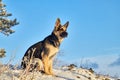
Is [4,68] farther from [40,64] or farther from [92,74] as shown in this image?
[92,74]

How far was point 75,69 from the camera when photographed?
60.1 feet

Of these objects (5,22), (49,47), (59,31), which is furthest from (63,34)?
(5,22)

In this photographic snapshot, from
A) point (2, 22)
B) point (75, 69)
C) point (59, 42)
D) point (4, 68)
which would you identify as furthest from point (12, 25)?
point (4, 68)

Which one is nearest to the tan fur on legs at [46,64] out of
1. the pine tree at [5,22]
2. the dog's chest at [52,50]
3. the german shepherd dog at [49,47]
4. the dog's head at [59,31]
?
the german shepherd dog at [49,47]

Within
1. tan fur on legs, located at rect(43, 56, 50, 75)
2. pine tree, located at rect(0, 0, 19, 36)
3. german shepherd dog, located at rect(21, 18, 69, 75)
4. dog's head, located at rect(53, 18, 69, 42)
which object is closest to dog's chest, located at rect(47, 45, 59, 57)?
german shepherd dog, located at rect(21, 18, 69, 75)

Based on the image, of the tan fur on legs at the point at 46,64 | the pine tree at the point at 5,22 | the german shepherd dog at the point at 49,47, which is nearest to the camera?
the tan fur on legs at the point at 46,64

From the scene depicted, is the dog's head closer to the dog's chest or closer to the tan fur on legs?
the dog's chest

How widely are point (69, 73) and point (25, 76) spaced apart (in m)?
10.4

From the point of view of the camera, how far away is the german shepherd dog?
49.3 ft

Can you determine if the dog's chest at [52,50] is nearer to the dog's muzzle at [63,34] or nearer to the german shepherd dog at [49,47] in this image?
the german shepherd dog at [49,47]

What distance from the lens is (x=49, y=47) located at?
15.3 metres

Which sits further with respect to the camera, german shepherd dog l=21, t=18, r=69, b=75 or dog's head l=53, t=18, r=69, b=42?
dog's head l=53, t=18, r=69, b=42

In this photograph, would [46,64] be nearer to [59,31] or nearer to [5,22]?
[59,31]

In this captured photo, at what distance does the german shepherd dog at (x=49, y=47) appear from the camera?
49.3 ft
